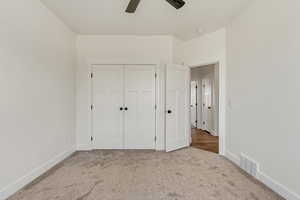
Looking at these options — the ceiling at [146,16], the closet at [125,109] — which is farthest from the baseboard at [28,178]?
the ceiling at [146,16]

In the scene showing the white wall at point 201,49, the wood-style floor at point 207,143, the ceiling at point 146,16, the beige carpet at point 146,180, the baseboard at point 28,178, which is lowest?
the beige carpet at point 146,180

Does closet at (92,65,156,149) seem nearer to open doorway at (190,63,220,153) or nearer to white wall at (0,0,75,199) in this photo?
white wall at (0,0,75,199)

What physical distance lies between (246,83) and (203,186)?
5.51ft

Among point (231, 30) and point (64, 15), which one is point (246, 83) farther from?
point (64, 15)

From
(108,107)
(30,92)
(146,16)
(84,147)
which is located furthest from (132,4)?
(84,147)

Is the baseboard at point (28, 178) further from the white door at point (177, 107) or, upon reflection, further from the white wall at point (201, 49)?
the white wall at point (201, 49)

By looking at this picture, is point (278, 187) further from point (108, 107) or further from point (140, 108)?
point (108, 107)

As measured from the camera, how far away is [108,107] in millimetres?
3900

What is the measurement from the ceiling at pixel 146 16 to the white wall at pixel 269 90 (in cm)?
44

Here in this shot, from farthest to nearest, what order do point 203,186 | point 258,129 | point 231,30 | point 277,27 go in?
point 231,30
point 258,129
point 203,186
point 277,27

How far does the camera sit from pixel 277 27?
216 centimetres

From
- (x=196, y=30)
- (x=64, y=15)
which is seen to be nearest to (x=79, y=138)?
(x=64, y=15)

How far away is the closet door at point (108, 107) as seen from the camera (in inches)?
152

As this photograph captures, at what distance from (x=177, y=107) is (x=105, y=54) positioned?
6.47ft
